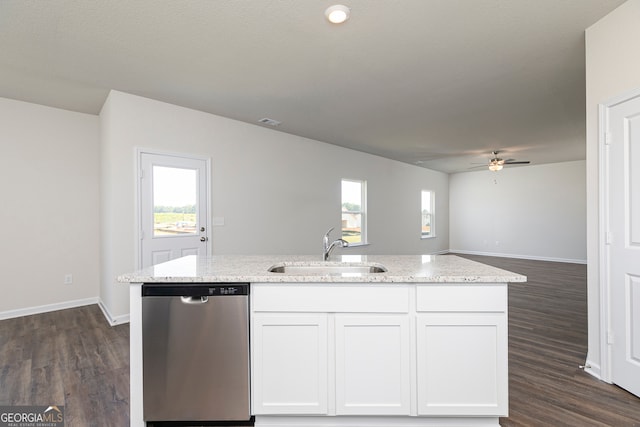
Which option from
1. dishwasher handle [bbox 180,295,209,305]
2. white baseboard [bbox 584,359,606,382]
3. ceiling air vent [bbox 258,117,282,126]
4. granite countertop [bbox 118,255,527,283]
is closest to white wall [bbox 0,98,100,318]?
ceiling air vent [bbox 258,117,282,126]

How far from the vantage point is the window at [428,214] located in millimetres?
9398

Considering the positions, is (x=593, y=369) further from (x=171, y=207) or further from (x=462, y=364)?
(x=171, y=207)

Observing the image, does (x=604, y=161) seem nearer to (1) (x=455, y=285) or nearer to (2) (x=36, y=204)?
(1) (x=455, y=285)

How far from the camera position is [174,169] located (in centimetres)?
408

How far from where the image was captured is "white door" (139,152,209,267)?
12.6ft

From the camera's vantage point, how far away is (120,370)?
251 cm

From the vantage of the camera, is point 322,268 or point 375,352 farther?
point 322,268

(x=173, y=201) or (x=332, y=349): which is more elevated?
(x=173, y=201)

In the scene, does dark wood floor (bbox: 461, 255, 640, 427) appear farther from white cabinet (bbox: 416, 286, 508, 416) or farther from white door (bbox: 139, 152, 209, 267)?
white door (bbox: 139, 152, 209, 267)

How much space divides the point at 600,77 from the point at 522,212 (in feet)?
24.0

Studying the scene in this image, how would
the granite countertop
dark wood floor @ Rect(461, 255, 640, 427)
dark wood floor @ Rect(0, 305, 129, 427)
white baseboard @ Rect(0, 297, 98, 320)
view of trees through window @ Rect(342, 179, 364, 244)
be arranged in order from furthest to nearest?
view of trees through window @ Rect(342, 179, 364, 244), white baseboard @ Rect(0, 297, 98, 320), dark wood floor @ Rect(0, 305, 129, 427), dark wood floor @ Rect(461, 255, 640, 427), the granite countertop

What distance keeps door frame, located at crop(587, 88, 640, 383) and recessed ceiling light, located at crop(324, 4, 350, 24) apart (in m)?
1.96

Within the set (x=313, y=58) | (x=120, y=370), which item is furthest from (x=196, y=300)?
(x=313, y=58)

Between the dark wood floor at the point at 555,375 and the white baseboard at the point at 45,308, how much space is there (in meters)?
4.90
